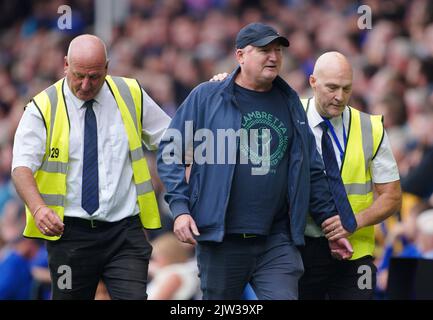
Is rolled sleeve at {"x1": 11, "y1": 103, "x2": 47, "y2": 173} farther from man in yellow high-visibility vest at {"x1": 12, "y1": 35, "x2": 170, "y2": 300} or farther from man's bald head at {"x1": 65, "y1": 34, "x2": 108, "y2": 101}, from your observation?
man's bald head at {"x1": 65, "y1": 34, "x2": 108, "y2": 101}

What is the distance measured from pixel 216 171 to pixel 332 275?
41.7 inches

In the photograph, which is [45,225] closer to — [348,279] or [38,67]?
[348,279]

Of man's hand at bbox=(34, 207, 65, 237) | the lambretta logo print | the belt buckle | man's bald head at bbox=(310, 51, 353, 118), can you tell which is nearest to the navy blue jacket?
the lambretta logo print

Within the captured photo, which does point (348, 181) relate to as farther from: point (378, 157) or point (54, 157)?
point (54, 157)

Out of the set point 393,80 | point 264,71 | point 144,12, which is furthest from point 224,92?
point 144,12

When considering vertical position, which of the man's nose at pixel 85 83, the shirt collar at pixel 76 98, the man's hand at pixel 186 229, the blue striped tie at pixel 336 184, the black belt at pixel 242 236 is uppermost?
the man's nose at pixel 85 83

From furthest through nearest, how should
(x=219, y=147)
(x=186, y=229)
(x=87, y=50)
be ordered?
(x=87, y=50)
(x=219, y=147)
(x=186, y=229)

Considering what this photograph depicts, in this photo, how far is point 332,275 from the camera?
7.33 meters

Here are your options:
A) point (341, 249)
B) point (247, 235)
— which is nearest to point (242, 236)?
point (247, 235)

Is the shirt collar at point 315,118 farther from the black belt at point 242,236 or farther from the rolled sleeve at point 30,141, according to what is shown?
the rolled sleeve at point 30,141

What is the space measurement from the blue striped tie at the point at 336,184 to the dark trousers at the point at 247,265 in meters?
0.39

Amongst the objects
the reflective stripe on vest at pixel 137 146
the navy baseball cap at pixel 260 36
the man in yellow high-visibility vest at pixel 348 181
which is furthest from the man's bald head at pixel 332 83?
the reflective stripe on vest at pixel 137 146

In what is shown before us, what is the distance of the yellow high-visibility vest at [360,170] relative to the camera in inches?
A: 285

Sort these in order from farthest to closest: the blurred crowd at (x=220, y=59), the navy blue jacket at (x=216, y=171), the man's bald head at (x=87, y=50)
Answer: the blurred crowd at (x=220, y=59) < the man's bald head at (x=87, y=50) < the navy blue jacket at (x=216, y=171)
